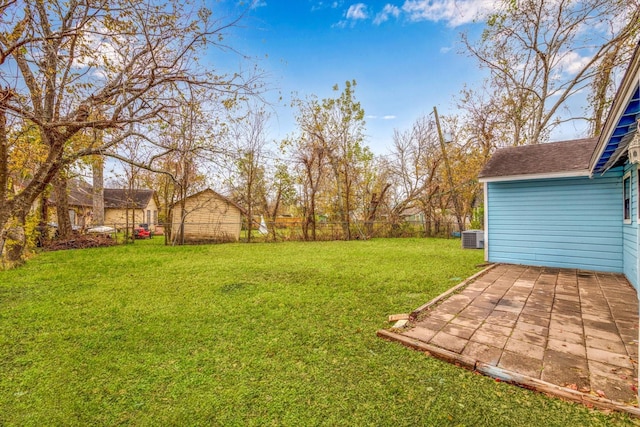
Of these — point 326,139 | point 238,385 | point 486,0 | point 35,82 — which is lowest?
point 238,385

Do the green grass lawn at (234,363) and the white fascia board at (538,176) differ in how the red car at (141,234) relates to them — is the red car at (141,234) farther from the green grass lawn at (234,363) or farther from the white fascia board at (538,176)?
the white fascia board at (538,176)

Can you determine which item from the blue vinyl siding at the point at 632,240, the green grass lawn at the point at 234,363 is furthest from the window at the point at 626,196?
the green grass lawn at the point at 234,363

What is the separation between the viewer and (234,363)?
7.59ft

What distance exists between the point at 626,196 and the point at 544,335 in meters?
4.22

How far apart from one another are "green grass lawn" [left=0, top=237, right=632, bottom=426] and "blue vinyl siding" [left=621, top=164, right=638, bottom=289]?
2721mm

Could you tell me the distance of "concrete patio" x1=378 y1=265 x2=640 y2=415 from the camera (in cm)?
192

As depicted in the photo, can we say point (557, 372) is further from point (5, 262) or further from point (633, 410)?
point (5, 262)

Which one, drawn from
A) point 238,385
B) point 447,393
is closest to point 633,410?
point 447,393

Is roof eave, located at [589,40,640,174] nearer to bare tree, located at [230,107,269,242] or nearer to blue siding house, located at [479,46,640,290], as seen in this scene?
blue siding house, located at [479,46,640,290]

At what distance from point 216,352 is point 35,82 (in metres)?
3.49

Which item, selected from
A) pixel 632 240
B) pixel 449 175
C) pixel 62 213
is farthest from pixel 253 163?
pixel 632 240

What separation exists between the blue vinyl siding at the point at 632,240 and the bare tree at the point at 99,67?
5736mm

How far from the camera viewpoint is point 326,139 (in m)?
12.7

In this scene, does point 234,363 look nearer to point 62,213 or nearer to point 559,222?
point 559,222
